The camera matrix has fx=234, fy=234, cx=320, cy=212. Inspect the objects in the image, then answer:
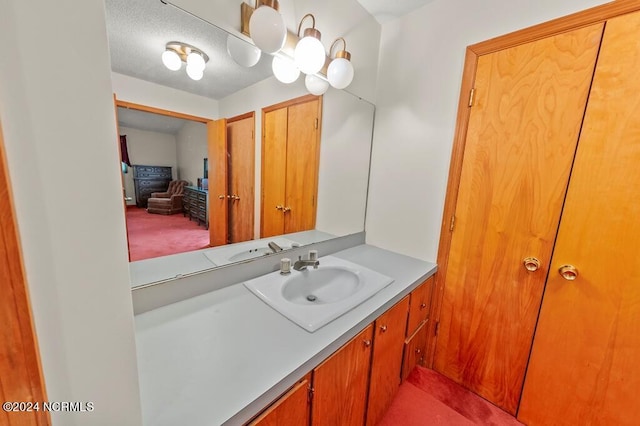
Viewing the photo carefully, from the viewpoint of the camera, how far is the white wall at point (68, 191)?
278 millimetres

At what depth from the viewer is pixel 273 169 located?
4.49 ft

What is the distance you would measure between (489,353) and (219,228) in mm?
1626

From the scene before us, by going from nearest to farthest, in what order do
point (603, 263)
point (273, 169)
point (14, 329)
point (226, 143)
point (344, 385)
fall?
point (14, 329) < point (344, 385) < point (603, 263) < point (226, 143) < point (273, 169)

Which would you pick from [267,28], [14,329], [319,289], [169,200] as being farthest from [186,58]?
[319,289]

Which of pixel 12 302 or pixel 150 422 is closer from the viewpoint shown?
pixel 12 302

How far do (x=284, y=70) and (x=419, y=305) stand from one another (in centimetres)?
150

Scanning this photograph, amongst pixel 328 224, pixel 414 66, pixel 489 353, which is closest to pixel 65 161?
pixel 328 224

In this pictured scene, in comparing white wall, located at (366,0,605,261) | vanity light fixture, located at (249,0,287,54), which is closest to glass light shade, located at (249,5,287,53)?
vanity light fixture, located at (249,0,287,54)

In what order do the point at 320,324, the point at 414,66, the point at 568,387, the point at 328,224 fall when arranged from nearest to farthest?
the point at 320,324 → the point at 568,387 → the point at 414,66 → the point at 328,224

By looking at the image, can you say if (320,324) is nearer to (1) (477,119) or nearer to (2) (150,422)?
(2) (150,422)

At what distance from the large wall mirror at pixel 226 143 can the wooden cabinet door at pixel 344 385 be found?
618mm

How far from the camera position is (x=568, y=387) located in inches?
Result: 43.7

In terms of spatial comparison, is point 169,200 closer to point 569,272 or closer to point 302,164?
point 302,164

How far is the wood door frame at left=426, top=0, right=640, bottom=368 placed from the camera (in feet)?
3.11
